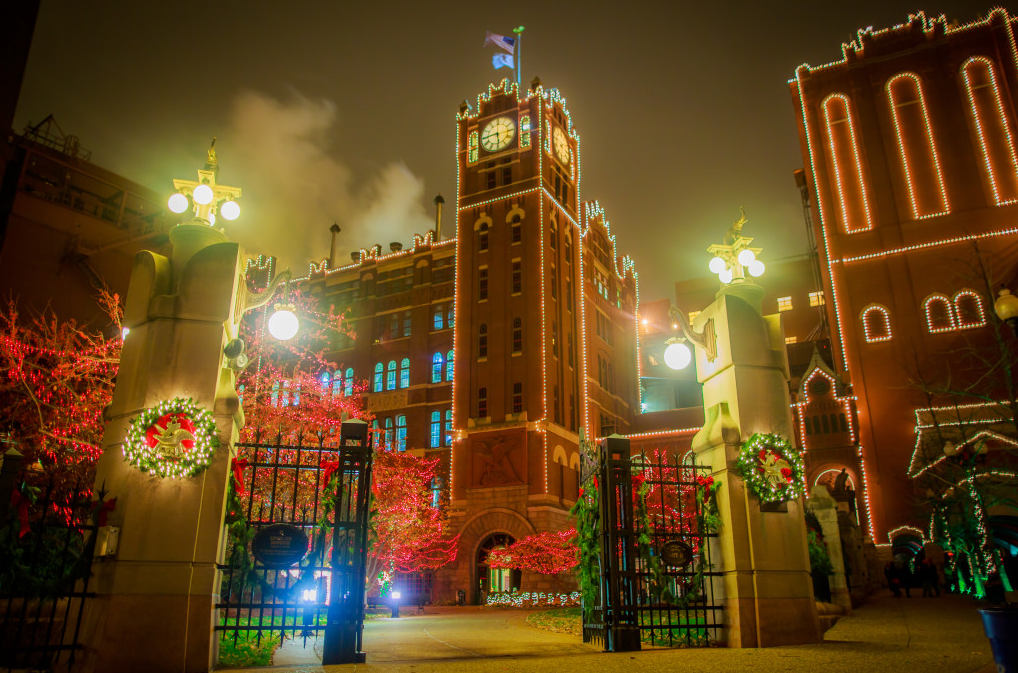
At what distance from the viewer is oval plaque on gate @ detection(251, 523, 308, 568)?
9.50 meters

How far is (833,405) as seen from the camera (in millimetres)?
41031

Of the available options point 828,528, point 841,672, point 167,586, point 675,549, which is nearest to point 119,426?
point 167,586

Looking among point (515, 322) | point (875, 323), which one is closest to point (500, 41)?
point (515, 322)

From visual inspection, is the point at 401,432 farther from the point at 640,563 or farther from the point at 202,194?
the point at 202,194

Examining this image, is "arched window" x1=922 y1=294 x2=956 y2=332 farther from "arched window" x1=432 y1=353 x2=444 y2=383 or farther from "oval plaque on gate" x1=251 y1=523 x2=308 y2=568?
"oval plaque on gate" x1=251 y1=523 x2=308 y2=568

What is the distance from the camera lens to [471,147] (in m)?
49.7

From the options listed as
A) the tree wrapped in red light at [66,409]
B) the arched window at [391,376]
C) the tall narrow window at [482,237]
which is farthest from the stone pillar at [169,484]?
the arched window at [391,376]

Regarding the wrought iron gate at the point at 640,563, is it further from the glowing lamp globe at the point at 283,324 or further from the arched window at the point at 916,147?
the arched window at the point at 916,147

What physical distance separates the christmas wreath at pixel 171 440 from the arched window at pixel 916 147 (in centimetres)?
4200

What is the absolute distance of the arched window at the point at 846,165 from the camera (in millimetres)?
41562

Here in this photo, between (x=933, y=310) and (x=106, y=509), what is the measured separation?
41.1 meters

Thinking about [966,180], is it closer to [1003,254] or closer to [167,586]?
[1003,254]

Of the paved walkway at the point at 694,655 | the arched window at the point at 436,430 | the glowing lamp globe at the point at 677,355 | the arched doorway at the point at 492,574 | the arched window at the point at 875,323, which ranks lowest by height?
the paved walkway at the point at 694,655

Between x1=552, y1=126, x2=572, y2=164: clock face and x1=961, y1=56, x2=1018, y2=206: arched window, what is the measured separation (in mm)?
24686
